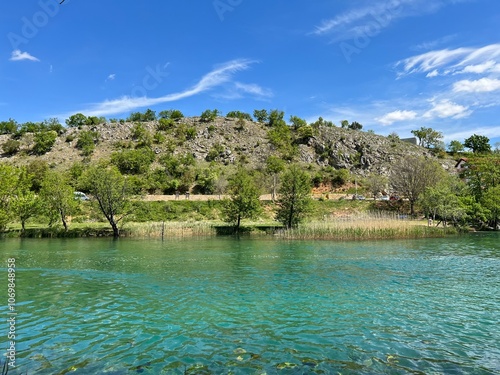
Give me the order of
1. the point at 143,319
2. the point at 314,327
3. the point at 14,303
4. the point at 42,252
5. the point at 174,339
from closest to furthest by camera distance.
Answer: the point at 174,339, the point at 314,327, the point at 143,319, the point at 14,303, the point at 42,252

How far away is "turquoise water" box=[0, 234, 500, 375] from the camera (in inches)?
322

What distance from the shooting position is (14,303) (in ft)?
44.2

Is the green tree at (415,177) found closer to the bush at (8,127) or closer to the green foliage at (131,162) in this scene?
the green foliage at (131,162)

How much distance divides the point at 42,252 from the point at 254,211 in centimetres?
2555

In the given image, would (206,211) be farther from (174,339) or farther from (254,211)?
(174,339)

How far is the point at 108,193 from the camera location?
47219 millimetres

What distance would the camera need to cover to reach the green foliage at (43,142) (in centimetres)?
10476

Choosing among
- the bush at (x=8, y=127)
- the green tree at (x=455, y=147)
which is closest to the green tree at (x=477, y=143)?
the green tree at (x=455, y=147)

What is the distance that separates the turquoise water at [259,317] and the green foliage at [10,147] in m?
98.6

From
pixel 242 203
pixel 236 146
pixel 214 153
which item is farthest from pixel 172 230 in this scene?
pixel 236 146

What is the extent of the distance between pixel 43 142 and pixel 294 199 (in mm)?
86101

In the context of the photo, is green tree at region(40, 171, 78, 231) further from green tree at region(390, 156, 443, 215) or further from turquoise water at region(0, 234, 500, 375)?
green tree at region(390, 156, 443, 215)

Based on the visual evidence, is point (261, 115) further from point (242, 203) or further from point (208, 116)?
point (242, 203)

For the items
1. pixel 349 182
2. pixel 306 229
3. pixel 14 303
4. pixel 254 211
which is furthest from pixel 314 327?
pixel 349 182
